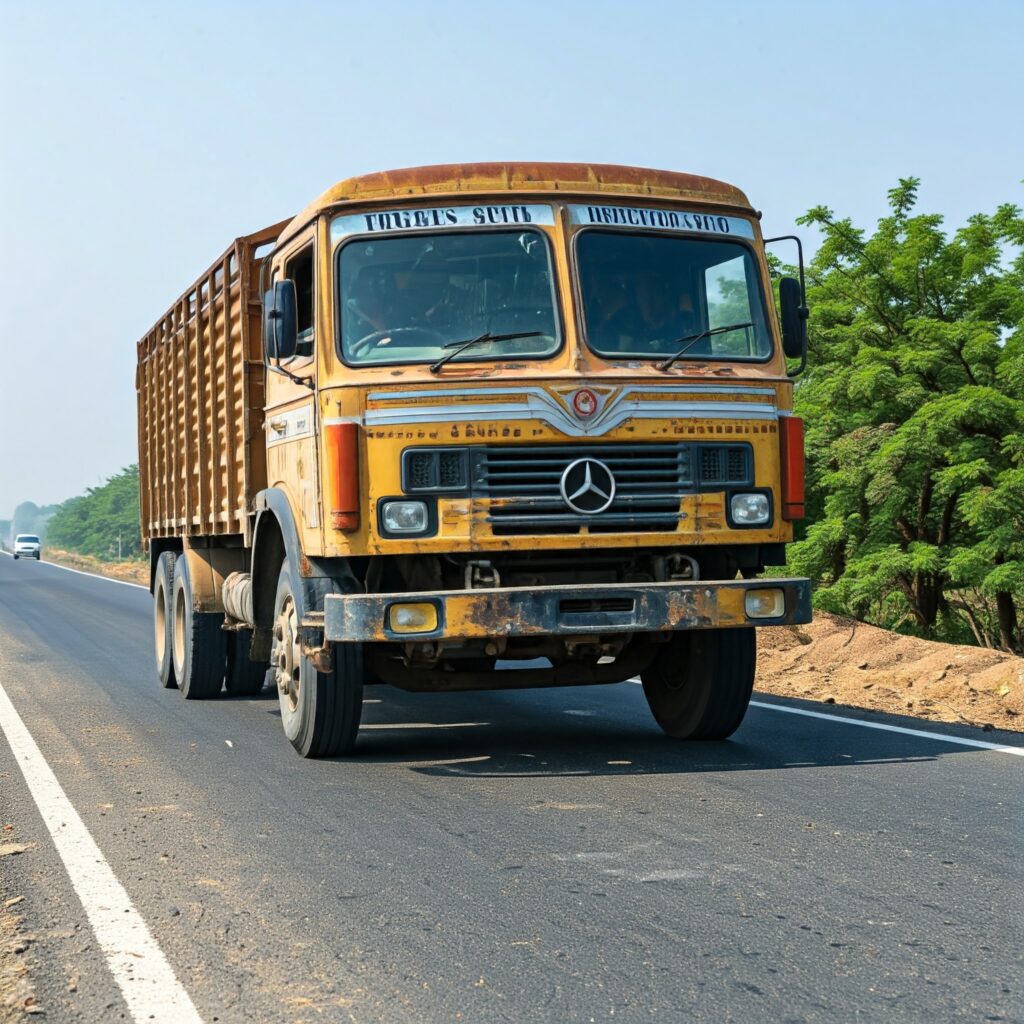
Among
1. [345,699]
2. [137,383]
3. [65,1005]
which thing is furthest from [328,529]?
[137,383]

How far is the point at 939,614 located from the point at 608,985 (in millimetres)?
13755

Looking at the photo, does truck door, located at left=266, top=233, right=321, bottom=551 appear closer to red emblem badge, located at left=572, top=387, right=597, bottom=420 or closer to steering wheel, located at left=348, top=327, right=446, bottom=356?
steering wheel, located at left=348, top=327, right=446, bottom=356

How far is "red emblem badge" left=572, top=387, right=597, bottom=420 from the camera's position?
24.0 feet

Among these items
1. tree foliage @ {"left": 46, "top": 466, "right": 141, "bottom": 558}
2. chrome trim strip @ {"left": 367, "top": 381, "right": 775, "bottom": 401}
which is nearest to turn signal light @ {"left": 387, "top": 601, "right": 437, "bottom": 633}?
chrome trim strip @ {"left": 367, "top": 381, "right": 775, "bottom": 401}

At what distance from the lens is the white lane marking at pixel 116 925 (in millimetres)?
4004

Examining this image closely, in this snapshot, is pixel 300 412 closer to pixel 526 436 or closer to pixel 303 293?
pixel 303 293

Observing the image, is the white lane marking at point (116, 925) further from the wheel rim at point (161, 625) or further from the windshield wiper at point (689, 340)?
the wheel rim at point (161, 625)

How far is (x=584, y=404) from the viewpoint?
24.1 feet

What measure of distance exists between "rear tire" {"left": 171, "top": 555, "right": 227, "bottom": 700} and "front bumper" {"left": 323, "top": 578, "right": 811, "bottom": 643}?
4189 millimetres

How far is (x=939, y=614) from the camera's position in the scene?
17031 millimetres

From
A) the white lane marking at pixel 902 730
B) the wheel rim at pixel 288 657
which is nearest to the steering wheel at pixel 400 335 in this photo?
the wheel rim at pixel 288 657

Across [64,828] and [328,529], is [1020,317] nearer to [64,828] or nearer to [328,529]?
[328,529]

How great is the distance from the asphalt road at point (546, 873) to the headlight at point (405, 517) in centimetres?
124

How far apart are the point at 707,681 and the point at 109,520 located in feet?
337
